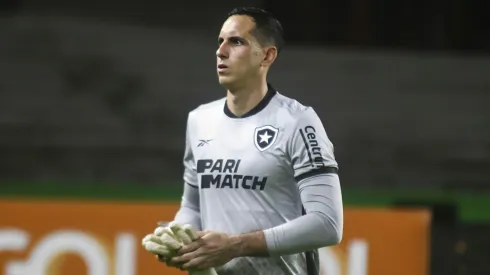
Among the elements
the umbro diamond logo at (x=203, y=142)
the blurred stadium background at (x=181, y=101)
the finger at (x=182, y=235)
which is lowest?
the finger at (x=182, y=235)

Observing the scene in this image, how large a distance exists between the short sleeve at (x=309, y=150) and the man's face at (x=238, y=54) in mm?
182

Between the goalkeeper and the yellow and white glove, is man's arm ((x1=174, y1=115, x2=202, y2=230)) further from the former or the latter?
the yellow and white glove

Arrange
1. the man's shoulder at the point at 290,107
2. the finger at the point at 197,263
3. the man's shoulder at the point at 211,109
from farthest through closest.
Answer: the man's shoulder at the point at 211,109 < the man's shoulder at the point at 290,107 < the finger at the point at 197,263

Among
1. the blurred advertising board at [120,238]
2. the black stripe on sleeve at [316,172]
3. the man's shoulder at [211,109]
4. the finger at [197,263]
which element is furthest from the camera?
the blurred advertising board at [120,238]

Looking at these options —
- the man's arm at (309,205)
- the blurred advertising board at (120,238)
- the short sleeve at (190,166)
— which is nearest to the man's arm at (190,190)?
the short sleeve at (190,166)

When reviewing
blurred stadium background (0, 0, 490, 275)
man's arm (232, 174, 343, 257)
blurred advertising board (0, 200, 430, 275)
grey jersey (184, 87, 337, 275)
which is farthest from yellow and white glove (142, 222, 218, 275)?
blurred stadium background (0, 0, 490, 275)

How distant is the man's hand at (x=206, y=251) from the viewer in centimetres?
218

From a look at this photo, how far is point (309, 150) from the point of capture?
2318mm

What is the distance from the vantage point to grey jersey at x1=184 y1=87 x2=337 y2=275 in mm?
2354

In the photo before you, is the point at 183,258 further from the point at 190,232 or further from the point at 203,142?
the point at 203,142

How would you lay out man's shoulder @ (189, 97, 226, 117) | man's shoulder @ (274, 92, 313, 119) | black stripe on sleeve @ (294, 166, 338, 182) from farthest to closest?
man's shoulder @ (189, 97, 226, 117), man's shoulder @ (274, 92, 313, 119), black stripe on sleeve @ (294, 166, 338, 182)

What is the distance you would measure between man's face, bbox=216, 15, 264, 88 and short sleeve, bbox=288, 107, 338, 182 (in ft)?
0.60

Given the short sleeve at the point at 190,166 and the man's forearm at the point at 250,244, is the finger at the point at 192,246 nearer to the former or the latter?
the man's forearm at the point at 250,244

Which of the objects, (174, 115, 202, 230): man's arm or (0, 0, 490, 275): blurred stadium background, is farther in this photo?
(0, 0, 490, 275): blurred stadium background
